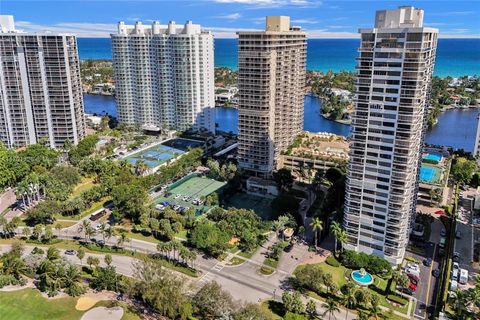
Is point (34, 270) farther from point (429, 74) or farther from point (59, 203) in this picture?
point (429, 74)

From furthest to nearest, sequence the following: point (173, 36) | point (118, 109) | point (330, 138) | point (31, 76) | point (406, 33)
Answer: point (118, 109) → point (173, 36) → point (330, 138) → point (31, 76) → point (406, 33)

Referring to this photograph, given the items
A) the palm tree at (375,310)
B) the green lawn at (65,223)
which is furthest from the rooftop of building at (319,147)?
the green lawn at (65,223)

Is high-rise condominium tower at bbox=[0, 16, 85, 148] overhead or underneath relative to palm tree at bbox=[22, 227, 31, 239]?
overhead

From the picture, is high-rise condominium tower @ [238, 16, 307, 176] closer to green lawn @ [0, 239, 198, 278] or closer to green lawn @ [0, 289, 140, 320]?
green lawn @ [0, 239, 198, 278]

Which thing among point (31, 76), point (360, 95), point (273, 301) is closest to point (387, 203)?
point (360, 95)

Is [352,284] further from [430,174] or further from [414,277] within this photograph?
[430,174]

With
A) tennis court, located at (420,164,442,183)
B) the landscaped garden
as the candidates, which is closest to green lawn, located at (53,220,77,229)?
the landscaped garden

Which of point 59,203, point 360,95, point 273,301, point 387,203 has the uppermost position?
point 360,95

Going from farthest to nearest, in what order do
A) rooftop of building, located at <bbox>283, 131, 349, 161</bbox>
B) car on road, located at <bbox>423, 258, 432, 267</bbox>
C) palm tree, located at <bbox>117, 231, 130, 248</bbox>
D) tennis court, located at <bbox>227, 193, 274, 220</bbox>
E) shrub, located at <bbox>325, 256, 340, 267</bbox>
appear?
rooftop of building, located at <bbox>283, 131, 349, 161</bbox>
tennis court, located at <bbox>227, 193, 274, 220</bbox>
palm tree, located at <bbox>117, 231, 130, 248</bbox>
car on road, located at <bbox>423, 258, 432, 267</bbox>
shrub, located at <bbox>325, 256, 340, 267</bbox>
